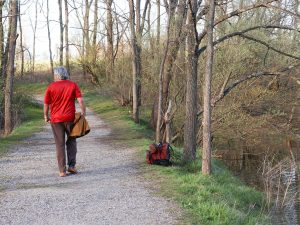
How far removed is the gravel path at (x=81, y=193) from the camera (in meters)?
6.21

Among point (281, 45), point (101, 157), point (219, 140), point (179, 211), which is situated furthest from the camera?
point (219, 140)

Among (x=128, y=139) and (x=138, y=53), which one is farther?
(x=138, y=53)

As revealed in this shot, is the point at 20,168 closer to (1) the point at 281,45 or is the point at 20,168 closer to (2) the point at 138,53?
(1) the point at 281,45

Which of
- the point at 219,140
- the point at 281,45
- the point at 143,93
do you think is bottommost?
the point at 219,140

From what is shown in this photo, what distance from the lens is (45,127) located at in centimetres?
1961

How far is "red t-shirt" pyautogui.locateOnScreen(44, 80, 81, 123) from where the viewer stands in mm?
8336

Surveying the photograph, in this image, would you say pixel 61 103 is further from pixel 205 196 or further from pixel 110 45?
pixel 110 45

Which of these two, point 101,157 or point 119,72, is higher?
point 119,72

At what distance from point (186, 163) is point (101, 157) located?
232 cm

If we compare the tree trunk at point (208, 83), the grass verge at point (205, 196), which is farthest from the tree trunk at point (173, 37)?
the tree trunk at point (208, 83)

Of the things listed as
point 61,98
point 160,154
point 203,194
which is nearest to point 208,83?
point 203,194

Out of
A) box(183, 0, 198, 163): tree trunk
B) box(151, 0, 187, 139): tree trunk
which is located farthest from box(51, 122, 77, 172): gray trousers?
box(151, 0, 187, 139): tree trunk

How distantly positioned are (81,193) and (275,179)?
612 centimetres

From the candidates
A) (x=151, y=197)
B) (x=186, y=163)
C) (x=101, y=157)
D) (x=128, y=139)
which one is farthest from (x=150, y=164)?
(x=128, y=139)
